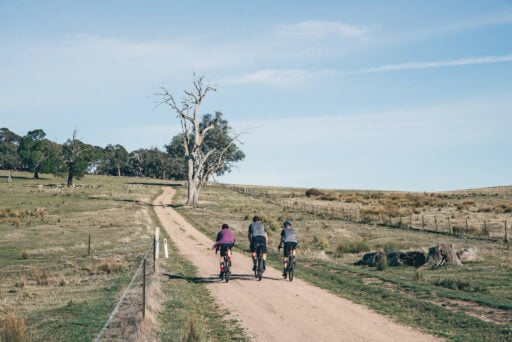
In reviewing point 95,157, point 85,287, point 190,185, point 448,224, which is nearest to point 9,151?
point 95,157

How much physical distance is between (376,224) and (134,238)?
2206cm

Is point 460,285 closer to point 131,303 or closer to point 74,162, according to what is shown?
point 131,303

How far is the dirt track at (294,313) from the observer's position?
37.9 feet

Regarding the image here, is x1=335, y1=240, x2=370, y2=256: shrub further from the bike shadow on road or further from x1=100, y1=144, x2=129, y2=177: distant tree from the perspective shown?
x1=100, y1=144, x2=129, y2=177: distant tree

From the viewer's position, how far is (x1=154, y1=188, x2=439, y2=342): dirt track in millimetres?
11539

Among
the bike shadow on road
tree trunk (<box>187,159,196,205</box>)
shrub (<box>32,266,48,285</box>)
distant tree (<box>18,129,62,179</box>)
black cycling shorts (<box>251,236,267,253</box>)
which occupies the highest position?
distant tree (<box>18,129,62,179</box>)

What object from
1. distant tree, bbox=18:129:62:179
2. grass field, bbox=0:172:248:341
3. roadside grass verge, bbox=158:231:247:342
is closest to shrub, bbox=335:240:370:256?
grass field, bbox=0:172:248:341

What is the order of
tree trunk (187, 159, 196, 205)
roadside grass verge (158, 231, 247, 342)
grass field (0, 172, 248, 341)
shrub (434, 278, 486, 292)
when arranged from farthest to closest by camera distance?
1. tree trunk (187, 159, 196, 205)
2. shrub (434, 278, 486, 292)
3. grass field (0, 172, 248, 341)
4. roadside grass verge (158, 231, 247, 342)

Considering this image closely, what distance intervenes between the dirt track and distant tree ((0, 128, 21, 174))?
15797cm

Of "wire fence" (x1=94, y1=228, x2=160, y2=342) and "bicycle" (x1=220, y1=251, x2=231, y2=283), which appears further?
"bicycle" (x1=220, y1=251, x2=231, y2=283)

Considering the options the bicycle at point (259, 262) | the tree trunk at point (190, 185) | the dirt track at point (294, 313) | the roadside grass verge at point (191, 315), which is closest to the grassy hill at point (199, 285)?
the roadside grass verge at point (191, 315)

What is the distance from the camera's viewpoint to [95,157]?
109938 mm

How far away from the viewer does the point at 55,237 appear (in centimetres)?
3984

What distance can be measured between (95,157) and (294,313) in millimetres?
102552
